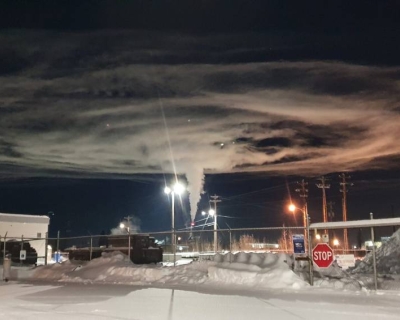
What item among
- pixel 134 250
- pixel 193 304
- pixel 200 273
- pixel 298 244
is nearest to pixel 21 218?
pixel 134 250

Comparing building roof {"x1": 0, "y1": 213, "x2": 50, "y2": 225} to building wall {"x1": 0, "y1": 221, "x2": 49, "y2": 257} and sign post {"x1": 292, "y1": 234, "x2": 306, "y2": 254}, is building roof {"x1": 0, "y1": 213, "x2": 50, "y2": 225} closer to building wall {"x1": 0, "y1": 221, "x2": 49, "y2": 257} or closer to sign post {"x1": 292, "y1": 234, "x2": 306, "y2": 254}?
building wall {"x1": 0, "y1": 221, "x2": 49, "y2": 257}

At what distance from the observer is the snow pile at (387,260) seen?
21859 mm

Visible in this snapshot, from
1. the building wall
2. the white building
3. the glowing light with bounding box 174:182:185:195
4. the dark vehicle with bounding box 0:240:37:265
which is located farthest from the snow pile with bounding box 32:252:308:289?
the white building

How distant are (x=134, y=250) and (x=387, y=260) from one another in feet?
41.9

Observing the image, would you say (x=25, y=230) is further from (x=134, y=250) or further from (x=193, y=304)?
(x=193, y=304)

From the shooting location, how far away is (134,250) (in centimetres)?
2683

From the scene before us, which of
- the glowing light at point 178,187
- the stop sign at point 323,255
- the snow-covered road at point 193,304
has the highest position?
the glowing light at point 178,187

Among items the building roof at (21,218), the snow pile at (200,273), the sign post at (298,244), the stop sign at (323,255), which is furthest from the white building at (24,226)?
the stop sign at (323,255)

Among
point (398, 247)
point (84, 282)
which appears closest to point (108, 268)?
point (84, 282)

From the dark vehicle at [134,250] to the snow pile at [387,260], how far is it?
35.5 feet

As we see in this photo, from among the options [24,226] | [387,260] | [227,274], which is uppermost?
[24,226]

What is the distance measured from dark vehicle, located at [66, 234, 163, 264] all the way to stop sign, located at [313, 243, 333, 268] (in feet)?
42.5

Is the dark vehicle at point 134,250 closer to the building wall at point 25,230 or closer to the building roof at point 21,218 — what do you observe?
the building wall at point 25,230

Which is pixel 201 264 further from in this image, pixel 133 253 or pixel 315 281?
pixel 133 253
